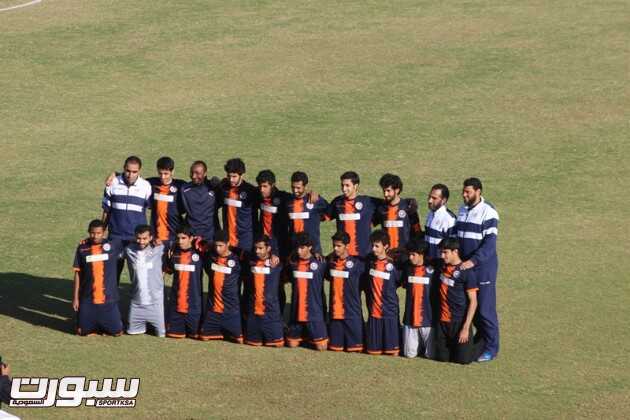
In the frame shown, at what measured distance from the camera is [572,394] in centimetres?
1402

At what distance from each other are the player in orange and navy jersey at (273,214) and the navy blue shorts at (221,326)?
144 cm

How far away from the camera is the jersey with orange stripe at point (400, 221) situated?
1600 cm

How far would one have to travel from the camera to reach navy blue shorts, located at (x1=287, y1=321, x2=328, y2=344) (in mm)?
15273

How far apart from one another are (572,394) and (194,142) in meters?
11.4

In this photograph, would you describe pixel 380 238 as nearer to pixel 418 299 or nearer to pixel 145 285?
pixel 418 299

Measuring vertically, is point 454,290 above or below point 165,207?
below

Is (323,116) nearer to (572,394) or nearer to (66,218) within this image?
(66,218)

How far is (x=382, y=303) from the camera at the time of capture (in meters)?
15.1

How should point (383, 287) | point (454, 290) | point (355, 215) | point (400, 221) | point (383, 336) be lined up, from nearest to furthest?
point (454, 290) < point (383, 287) < point (383, 336) < point (400, 221) < point (355, 215)

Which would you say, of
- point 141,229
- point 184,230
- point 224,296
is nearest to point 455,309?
point 224,296

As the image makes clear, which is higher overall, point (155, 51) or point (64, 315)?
point (155, 51)

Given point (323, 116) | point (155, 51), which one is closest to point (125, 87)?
point (155, 51)

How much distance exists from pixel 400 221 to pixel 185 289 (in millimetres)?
2845

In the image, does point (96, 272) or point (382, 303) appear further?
point (96, 272)
